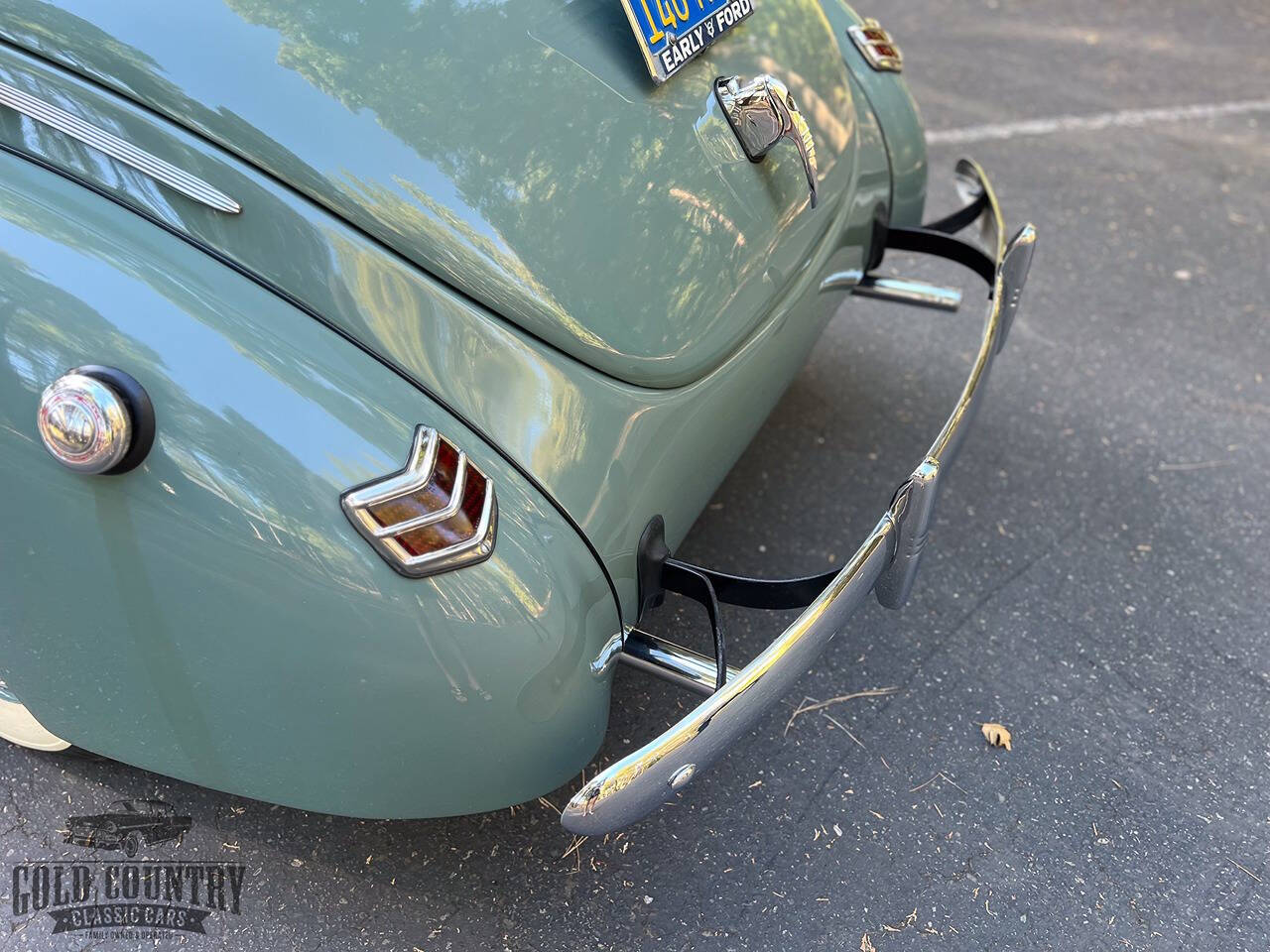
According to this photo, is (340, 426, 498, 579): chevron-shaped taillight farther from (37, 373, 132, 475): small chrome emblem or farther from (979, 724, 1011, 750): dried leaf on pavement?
(979, 724, 1011, 750): dried leaf on pavement

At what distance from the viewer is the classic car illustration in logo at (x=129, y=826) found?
196 cm

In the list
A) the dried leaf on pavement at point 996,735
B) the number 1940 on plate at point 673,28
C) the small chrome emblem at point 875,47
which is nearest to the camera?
the number 1940 on plate at point 673,28

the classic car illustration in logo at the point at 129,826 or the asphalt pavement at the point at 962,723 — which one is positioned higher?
the classic car illustration in logo at the point at 129,826

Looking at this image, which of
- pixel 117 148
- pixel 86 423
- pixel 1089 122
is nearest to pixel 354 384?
pixel 86 423

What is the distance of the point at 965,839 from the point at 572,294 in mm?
1194

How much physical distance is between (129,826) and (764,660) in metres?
1.23

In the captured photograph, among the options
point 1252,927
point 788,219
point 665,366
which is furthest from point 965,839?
point 788,219

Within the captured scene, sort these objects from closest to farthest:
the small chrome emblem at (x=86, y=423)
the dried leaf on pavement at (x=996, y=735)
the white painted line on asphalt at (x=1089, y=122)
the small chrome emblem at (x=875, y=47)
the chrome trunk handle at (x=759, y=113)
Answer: the small chrome emblem at (x=86, y=423) < the chrome trunk handle at (x=759, y=113) < the dried leaf on pavement at (x=996, y=735) < the small chrome emblem at (x=875, y=47) < the white painted line on asphalt at (x=1089, y=122)

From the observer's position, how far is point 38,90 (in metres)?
1.51

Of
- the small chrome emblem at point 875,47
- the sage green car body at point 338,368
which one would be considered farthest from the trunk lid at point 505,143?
the small chrome emblem at point 875,47

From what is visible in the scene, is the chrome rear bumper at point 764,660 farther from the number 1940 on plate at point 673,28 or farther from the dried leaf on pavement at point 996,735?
the number 1940 on plate at point 673,28

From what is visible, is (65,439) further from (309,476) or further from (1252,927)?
(1252,927)

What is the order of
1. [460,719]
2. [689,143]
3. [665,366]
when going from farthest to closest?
[689,143], [665,366], [460,719]

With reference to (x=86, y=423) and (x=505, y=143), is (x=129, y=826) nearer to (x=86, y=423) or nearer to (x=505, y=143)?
(x=86, y=423)
